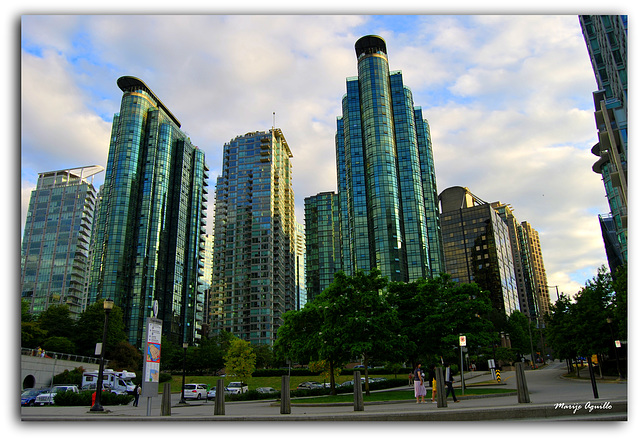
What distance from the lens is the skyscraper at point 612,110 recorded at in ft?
108

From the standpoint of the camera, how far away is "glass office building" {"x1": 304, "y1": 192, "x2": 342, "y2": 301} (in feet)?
584

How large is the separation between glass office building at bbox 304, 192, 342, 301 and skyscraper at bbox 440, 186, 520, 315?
4592 centimetres

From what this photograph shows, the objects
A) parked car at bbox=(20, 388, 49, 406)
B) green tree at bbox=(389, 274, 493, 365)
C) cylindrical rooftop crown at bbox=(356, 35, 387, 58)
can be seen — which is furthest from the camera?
cylindrical rooftop crown at bbox=(356, 35, 387, 58)

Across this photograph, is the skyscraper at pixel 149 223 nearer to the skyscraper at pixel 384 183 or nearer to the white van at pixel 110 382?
the skyscraper at pixel 384 183

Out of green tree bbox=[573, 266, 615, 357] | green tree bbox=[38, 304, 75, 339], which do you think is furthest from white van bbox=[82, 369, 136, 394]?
green tree bbox=[573, 266, 615, 357]

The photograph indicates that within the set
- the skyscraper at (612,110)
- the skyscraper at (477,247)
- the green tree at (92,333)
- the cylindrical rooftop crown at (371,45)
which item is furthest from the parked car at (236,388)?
the skyscraper at (477,247)

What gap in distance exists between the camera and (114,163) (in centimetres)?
13450

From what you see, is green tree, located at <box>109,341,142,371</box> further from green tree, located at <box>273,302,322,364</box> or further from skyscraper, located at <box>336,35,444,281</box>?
skyscraper, located at <box>336,35,444,281</box>

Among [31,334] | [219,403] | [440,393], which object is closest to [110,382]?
[31,334]

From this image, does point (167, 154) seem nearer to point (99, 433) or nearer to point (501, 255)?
point (501, 255)

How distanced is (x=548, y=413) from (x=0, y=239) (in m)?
16.4

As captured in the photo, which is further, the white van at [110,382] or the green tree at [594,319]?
the white van at [110,382]

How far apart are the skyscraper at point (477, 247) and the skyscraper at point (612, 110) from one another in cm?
10479
